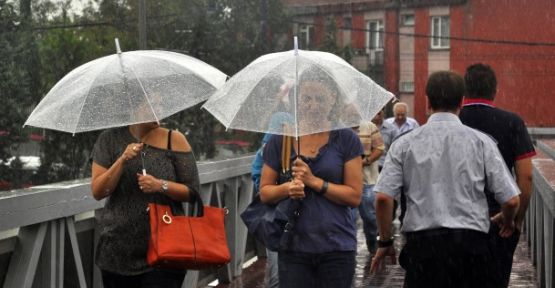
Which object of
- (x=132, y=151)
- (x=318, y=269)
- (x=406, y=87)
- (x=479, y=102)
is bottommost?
(x=406, y=87)

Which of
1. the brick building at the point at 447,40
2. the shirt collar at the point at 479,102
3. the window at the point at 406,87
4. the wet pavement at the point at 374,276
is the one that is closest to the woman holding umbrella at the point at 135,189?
the shirt collar at the point at 479,102

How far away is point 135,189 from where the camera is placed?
548cm

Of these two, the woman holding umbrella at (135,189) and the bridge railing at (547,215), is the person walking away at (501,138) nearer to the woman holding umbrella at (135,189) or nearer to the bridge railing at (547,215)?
the bridge railing at (547,215)

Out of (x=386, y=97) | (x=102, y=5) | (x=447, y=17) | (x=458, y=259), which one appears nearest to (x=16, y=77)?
(x=102, y=5)

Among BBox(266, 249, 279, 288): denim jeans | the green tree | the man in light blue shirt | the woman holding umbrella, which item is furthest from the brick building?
the man in light blue shirt

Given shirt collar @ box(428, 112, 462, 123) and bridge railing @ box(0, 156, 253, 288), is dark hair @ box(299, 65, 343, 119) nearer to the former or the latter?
shirt collar @ box(428, 112, 462, 123)

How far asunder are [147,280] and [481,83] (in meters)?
2.25

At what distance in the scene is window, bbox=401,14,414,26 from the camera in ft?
172

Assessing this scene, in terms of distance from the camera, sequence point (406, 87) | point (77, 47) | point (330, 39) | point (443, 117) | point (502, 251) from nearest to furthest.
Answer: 1. point (443, 117)
2. point (502, 251)
3. point (77, 47)
4. point (330, 39)
5. point (406, 87)

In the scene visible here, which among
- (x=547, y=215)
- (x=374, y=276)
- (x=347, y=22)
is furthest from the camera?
(x=347, y=22)

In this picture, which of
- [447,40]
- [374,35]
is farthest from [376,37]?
[447,40]

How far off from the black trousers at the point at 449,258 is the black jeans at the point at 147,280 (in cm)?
120

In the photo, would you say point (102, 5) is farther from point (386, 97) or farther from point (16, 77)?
point (386, 97)

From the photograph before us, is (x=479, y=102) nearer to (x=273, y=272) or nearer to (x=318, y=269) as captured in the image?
(x=318, y=269)
